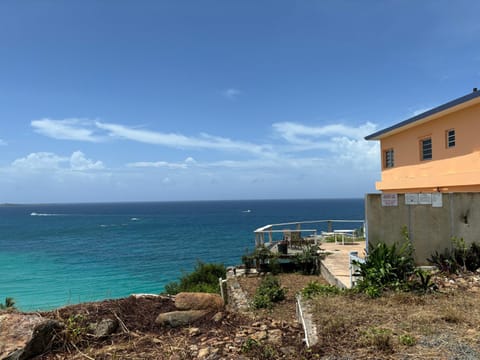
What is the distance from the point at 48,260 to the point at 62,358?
1384 inches

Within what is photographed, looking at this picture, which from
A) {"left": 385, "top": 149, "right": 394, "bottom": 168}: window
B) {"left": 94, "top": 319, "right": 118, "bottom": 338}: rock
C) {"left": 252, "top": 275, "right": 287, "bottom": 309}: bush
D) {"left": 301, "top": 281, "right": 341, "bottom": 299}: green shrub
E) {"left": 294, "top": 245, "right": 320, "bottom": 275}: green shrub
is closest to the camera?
{"left": 94, "top": 319, "right": 118, "bottom": 338}: rock

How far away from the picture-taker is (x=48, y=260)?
3388 cm

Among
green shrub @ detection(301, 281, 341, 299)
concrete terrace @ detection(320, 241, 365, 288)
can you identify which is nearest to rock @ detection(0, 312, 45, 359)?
green shrub @ detection(301, 281, 341, 299)

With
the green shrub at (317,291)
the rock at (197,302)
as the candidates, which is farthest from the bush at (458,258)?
the rock at (197,302)

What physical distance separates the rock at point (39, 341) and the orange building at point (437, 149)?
11.6m

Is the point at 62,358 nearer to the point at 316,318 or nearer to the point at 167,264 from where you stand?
the point at 316,318

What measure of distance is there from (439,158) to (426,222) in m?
5.82

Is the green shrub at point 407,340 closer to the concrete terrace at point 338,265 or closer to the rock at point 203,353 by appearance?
the rock at point 203,353

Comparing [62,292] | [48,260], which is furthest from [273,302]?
[48,260]

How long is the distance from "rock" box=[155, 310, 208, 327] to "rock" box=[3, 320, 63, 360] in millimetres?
1427

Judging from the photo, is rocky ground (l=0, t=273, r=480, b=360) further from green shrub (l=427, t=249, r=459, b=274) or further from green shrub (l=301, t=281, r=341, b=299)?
green shrub (l=427, t=249, r=459, b=274)

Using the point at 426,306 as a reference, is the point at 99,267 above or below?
below

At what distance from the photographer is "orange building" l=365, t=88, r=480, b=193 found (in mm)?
10414

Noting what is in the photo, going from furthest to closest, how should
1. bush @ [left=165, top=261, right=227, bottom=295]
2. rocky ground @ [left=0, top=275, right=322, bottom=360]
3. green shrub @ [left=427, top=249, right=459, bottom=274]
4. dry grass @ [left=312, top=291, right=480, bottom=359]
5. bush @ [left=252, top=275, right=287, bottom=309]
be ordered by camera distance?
1. bush @ [left=165, top=261, right=227, bottom=295]
2. bush @ [left=252, top=275, right=287, bottom=309]
3. green shrub @ [left=427, top=249, right=459, bottom=274]
4. rocky ground @ [left=0, top=275, right=322, bottom=360]
5. dry grass @ [left=312, top=291, right=480, bottom=359]
